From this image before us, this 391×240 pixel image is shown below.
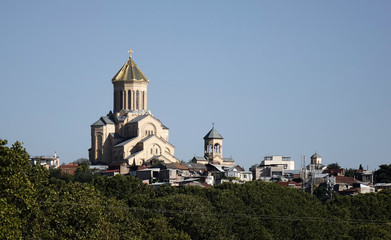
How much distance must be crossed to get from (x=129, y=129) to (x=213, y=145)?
48.8 ft

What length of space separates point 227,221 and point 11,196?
26.9m

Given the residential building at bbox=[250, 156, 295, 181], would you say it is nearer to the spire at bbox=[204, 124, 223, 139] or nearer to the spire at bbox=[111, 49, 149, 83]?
the spire at bbox=[204, 124, 223, 139]

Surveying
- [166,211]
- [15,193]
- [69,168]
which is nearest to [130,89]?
[69,168]

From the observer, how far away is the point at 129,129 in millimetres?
156375

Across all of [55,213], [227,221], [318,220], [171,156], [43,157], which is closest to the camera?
[55,213]

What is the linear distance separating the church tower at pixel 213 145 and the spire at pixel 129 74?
1370cm

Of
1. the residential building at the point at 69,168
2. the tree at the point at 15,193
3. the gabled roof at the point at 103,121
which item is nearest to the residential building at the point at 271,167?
the gabled roof at the point at 103,121

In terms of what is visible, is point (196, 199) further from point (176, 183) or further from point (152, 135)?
point (152, 135)

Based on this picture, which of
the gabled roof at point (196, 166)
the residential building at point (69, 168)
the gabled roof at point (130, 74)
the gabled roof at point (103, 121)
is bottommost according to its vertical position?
the residential building at point (69, 168)

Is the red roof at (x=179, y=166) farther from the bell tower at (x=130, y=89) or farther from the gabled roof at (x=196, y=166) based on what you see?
the bell tower at (x=130, y=89)

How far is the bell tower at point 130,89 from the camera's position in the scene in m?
157

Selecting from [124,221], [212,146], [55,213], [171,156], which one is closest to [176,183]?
[171,156]

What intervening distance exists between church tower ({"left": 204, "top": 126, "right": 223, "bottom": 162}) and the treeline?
6867 centimetres

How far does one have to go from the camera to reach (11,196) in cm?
4603
